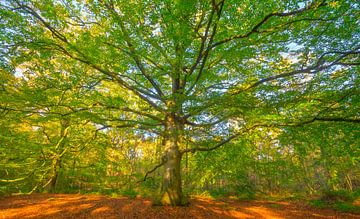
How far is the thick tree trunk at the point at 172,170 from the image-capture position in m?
8.07

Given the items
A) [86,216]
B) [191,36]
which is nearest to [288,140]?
[191,36]

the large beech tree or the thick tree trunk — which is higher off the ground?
the large beech tree

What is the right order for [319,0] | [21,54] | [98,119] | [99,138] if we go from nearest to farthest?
[319,0] < [21,54] < [98,119] < [99,138]

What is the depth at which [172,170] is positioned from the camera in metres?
8.59

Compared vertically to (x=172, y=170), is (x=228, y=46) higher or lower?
→ higher

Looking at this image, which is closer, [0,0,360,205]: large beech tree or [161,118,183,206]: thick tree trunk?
[0,0,360,205]: large beech tree

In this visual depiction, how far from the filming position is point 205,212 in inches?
290

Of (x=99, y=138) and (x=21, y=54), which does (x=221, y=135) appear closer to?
(x=99, y=138)

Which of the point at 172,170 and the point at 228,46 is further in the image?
the point at 172,170

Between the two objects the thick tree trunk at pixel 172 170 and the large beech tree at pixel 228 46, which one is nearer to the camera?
the large beech tree at pixel 228 46

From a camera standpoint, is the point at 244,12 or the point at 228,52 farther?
the point at 228,52

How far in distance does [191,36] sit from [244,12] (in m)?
1.76

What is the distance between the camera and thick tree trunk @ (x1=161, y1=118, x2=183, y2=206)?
318 inches

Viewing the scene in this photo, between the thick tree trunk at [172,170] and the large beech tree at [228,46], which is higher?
the large beech tree at [228,46]
